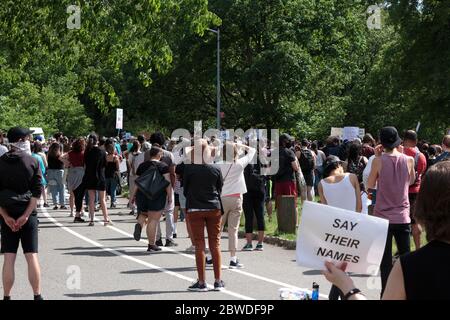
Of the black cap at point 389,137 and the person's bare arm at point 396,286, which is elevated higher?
the black cap at point 389,137

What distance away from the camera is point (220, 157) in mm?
12031

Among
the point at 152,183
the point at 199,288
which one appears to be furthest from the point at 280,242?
the point at 199,288

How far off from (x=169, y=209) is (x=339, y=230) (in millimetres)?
10344

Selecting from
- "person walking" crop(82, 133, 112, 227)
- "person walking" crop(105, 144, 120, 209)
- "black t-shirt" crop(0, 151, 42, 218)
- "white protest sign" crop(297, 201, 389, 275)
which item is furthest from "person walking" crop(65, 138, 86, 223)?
"white protest sign" crop(297, 201, 389, 275)

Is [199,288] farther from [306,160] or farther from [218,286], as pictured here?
[306,160]

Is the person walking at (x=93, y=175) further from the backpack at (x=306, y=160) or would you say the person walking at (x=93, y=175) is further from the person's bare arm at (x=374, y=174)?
the person's bare arm at (x=374, y=174)

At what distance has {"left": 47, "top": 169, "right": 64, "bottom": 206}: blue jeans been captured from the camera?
22031 mm

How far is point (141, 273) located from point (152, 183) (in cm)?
209

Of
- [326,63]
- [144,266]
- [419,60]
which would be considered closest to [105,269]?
[144,266]

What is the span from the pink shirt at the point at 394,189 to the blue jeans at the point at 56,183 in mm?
14412

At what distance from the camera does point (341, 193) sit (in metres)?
8.85

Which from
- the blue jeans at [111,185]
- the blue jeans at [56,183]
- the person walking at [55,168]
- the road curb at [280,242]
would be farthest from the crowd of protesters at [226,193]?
the blue jeans at [56,183]

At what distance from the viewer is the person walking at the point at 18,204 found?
8.64 m
